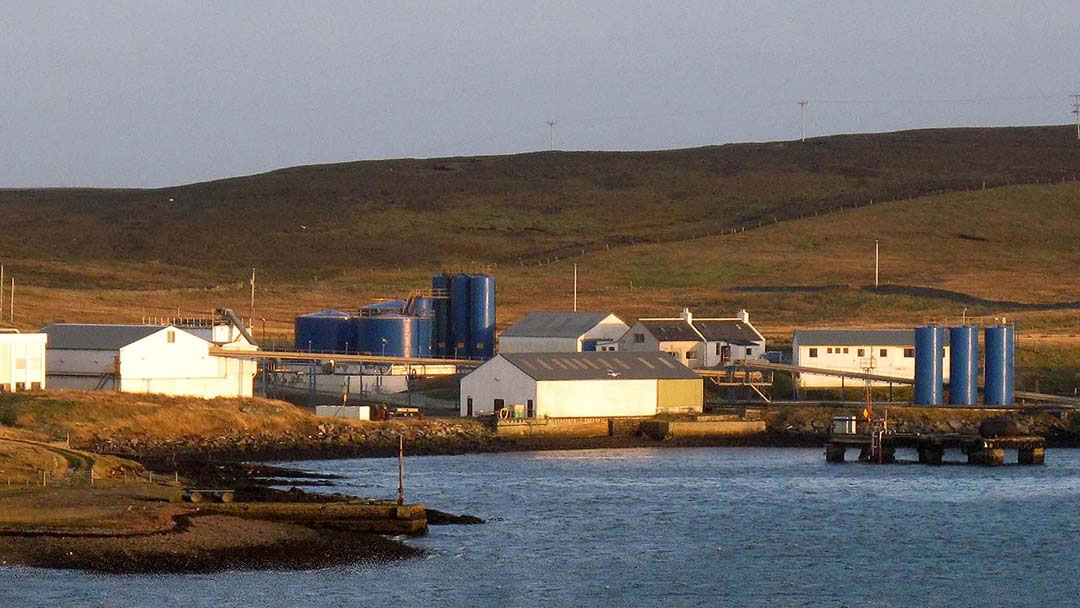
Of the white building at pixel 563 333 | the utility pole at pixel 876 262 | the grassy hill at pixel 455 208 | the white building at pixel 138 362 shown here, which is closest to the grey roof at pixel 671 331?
the white building at pixel 563 333

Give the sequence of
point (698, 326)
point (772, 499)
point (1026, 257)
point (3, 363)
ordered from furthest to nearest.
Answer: point (1026, 257) < point (698, 326) < point (3, 363) < point (772, 499)

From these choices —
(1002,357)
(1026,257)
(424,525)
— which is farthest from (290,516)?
(1026,257)

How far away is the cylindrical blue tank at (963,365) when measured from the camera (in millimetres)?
80250

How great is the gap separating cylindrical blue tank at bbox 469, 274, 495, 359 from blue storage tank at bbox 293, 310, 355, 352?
672cm

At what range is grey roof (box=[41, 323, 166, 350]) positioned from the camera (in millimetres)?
73750

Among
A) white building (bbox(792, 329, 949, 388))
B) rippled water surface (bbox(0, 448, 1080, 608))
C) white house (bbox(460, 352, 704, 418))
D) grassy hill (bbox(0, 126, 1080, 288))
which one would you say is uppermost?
grassy hill (bbox(0, 126, 1080, 288))

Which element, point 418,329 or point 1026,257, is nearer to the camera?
point 418,329

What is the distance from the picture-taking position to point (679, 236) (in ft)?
518

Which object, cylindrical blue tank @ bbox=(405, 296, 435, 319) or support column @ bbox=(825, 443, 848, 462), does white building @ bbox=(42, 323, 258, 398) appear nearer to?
cylindrical blue tank @ bbox=(405, 296, 435, 319)

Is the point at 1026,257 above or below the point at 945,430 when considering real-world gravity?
above

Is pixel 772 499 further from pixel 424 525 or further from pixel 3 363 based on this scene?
pixel 3 363

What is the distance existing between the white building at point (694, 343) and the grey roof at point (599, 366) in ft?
27.3

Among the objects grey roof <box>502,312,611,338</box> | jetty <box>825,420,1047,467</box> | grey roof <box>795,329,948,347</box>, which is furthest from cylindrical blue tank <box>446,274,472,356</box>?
jetty <box>825,420,1047,467</box>

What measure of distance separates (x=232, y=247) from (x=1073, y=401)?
9544cm
